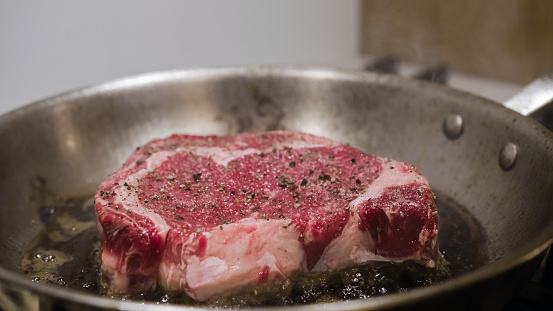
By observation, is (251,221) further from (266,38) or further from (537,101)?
(266,38)

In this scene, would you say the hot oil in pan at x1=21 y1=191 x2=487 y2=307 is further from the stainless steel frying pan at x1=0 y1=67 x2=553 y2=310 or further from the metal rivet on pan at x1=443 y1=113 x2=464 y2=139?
the metal rivet on pan at x1=443 y1=113 x2=464 y2=139

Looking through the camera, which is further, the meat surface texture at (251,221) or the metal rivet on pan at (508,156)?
the metal rivet on pan at (508,156)

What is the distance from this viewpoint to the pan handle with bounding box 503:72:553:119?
1577mm

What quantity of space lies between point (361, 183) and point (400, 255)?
0.22 m

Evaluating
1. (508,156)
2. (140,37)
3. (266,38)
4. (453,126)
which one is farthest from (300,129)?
(266,38)

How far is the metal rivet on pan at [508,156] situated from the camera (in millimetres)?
1528

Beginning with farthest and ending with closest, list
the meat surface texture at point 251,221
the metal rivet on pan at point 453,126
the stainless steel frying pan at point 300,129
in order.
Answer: the metal rivet on pan at point 453,126
the stainless steel frying pan at point 300,129
the meat surface texture at point 251,221

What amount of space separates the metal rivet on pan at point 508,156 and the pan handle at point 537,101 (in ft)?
0.41

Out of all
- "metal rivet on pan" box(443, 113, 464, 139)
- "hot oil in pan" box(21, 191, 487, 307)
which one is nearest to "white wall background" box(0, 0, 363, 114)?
"hot oil in pan" box(21, 191, 487, 307)

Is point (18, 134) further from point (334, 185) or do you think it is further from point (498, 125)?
point (498, 125)

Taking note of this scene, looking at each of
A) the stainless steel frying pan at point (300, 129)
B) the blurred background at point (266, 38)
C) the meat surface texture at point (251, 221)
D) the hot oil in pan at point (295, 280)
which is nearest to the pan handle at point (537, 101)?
the stainless steel frying pan at point (300, 129)

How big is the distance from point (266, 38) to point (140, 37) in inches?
36.4

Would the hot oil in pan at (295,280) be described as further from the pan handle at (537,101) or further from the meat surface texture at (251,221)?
the pan handle at (537,101)

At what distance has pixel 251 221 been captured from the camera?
1236 mm
